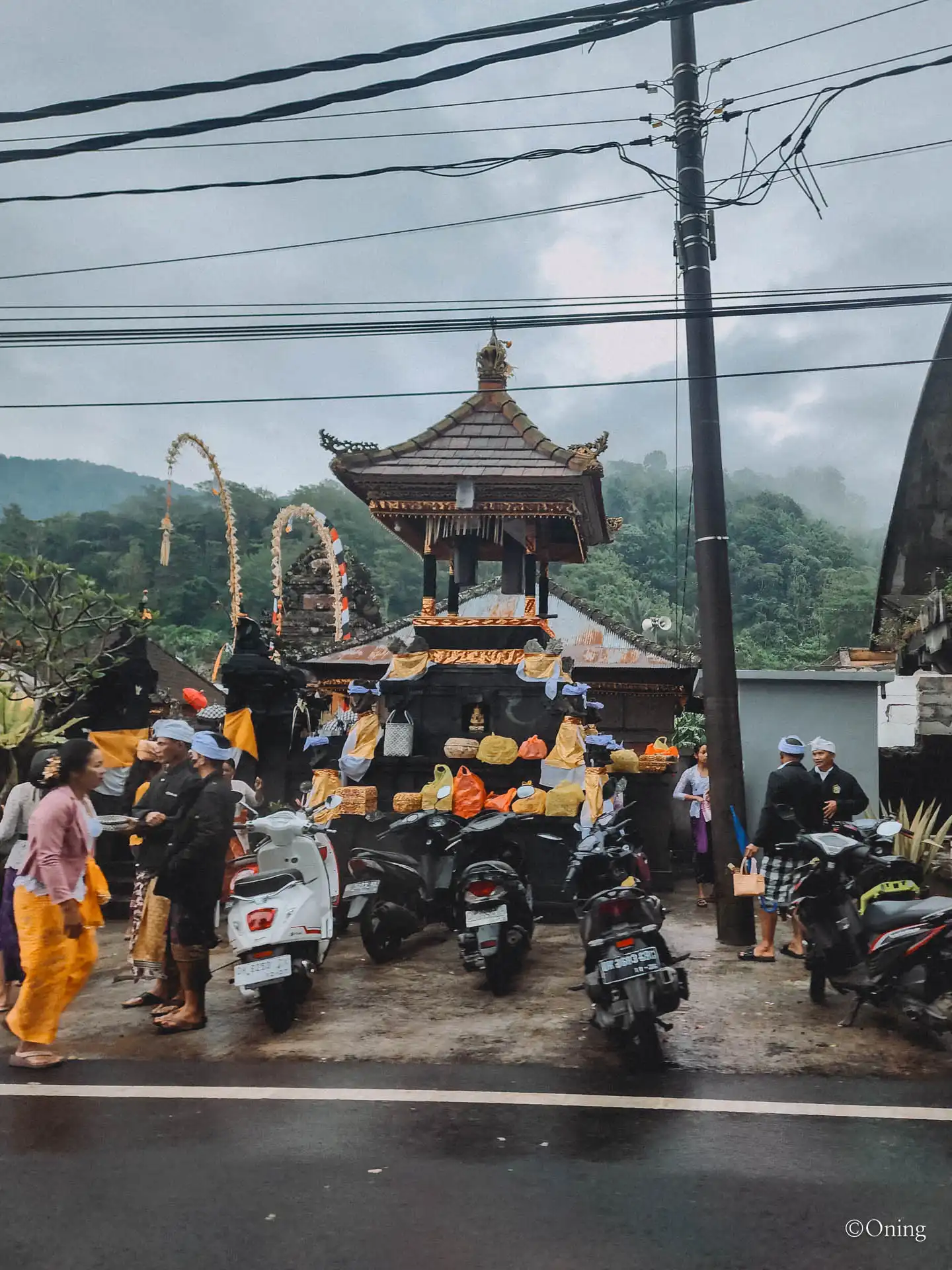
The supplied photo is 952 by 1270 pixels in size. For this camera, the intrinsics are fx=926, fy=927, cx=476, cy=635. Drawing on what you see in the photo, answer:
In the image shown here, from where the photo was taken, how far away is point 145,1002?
665 cm

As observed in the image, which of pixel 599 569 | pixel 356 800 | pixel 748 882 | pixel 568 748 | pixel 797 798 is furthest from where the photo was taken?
pixel 599 569

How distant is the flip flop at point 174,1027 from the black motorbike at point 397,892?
Result: 6.57ft

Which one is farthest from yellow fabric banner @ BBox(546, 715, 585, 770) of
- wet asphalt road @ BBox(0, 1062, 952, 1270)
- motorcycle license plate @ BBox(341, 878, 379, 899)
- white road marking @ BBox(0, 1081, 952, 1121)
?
white road marking @ BBox(0, 1081, 952, 1121)

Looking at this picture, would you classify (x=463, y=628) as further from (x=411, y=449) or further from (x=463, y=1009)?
(x=463, y=1009)

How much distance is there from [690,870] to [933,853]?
615 centimetres

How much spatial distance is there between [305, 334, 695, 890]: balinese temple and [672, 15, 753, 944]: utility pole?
239 cm

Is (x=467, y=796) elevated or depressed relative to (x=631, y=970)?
elevated

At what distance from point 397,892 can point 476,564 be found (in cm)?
596

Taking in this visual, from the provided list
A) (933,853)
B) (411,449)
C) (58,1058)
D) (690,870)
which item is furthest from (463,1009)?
(690,870)

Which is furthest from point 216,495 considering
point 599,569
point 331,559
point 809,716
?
point 599,569

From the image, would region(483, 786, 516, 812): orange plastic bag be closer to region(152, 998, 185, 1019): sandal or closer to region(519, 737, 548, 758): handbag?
region(519, 737, 548, 758): handbag

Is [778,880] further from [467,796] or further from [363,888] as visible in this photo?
[467,796]

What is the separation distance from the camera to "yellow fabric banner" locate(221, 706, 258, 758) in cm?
1377

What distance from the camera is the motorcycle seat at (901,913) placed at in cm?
559
